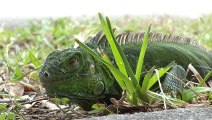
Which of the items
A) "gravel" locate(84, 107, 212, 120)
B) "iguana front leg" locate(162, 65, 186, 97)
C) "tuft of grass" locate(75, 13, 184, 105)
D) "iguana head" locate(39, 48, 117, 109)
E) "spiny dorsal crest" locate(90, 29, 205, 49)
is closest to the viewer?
"gravel" locate(84, 107, 212, 120)

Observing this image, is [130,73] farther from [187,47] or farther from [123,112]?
[187,47]

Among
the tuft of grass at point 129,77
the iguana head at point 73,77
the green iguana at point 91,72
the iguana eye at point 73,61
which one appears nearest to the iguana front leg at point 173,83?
the green iguana at point 91,72

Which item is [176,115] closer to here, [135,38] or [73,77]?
[73,77]

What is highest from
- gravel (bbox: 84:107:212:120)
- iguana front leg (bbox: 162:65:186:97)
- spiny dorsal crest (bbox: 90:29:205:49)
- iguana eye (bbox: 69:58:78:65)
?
spiny dorsal crest (bbox: 90:29:205:49)

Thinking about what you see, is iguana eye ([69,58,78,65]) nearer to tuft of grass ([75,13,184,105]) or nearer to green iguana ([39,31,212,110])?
green iguana ([39,31,212,110])

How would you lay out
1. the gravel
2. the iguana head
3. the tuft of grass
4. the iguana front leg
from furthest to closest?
the iguana front leg → the iguana head → the tuft of grass → the gravel

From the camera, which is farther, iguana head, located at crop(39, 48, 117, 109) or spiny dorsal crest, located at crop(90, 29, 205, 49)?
spiny dorsal crest, located at crop(90, 29, 205, 49)

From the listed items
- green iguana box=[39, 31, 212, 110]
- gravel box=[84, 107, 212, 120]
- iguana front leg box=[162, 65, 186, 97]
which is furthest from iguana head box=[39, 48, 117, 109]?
gravel box=[84, 107, 212, 120]

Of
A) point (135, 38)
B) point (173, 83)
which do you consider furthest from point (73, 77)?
point (135, 38)

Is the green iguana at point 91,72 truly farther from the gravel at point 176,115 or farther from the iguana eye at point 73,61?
the gravel at point 176,115
